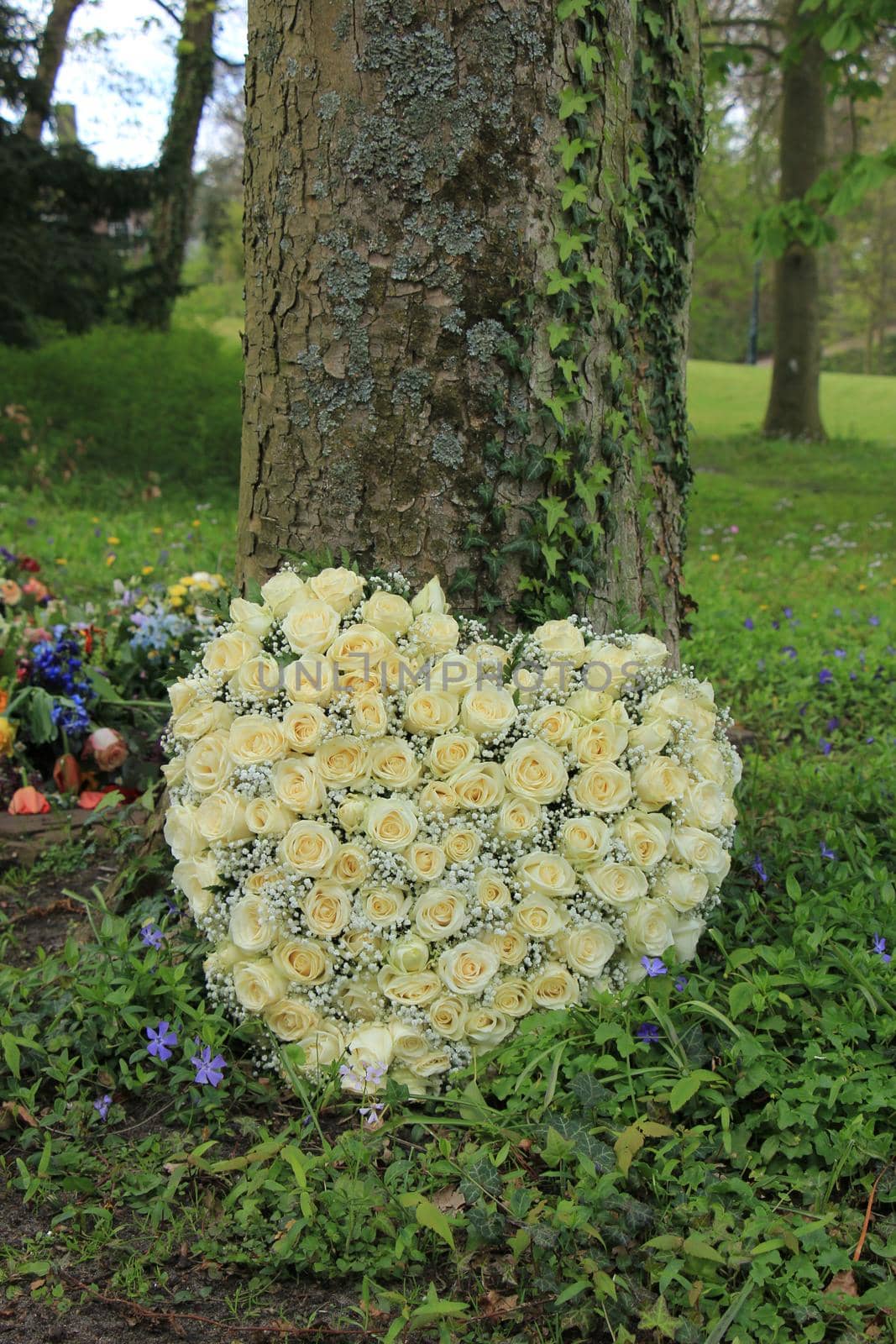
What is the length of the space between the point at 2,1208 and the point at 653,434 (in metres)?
2.54

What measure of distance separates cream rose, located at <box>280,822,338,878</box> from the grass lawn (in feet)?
1.31

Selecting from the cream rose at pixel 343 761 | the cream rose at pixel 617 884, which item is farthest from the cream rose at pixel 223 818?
the cream rose at pixel 617 884

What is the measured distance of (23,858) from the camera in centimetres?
360

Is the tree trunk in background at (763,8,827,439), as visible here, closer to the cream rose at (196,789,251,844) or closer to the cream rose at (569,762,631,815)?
the cream rose at (569,762,631,815)

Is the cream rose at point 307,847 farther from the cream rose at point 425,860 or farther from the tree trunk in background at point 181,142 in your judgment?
the tree trunk in background at point 181,142

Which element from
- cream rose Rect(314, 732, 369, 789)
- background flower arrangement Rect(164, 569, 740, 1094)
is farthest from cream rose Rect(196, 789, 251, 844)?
cream rose Rect(314, 732, 369, 789)

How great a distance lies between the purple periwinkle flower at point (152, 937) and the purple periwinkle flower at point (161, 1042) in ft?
0.95

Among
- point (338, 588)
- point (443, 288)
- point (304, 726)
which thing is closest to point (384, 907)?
point (304, 726)

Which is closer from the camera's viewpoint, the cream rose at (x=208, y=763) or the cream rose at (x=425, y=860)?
Result: the cream rose at (x=425, y=860)

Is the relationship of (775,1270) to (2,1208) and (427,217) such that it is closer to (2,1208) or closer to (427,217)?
(2,1208)

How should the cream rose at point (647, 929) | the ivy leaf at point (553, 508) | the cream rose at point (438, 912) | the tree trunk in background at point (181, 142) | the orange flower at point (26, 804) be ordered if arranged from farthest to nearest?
the tree trunk in background at point (181, 142), the orange flower at point (26, 804), the ivy leaf at point (553, 508), the cream rose at point (647, 929), the cream rose at point (438, 912)

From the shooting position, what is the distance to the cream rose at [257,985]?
2.34 metres

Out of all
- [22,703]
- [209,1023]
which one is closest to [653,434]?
[209,1023]

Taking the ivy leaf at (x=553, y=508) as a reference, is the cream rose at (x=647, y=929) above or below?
below
